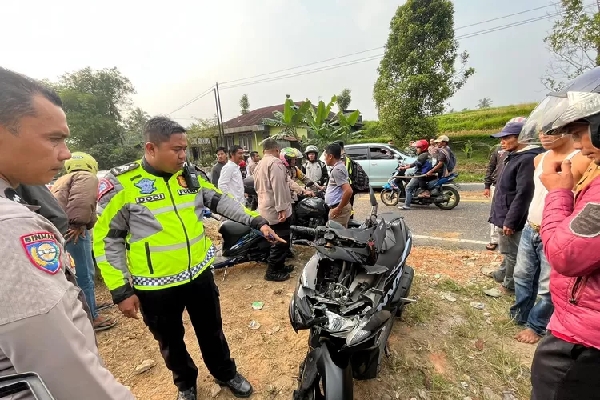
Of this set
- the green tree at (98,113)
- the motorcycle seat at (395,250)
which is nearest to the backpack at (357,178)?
the motorcycle seat at (395,250)

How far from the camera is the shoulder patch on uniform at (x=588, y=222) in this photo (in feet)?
3.03

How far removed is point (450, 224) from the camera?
545 cm

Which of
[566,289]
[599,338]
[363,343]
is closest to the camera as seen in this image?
[599,338]

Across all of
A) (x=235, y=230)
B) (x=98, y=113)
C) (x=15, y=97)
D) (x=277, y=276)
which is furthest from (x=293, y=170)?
(x=98, y=113)

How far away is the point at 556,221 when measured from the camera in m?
1.09

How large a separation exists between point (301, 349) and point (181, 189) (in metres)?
1.59

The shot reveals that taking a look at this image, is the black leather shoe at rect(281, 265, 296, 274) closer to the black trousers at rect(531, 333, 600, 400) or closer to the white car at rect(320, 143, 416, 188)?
the black trousers at rect(531, 333, 600, 400)

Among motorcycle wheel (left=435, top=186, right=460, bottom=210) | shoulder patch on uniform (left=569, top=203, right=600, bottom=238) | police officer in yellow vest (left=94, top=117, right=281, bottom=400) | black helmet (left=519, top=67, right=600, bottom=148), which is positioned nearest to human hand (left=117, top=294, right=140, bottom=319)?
police officer in yellow vest (left=94, top=117, right=281, bottom=400)

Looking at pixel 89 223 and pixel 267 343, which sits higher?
pixel 89 223

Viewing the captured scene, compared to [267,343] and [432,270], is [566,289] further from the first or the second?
[432,270]

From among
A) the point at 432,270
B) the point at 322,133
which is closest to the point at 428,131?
the point at 322,133

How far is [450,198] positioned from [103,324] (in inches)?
258

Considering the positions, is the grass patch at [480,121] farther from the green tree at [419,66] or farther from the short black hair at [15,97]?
the short black hair at [15,97]

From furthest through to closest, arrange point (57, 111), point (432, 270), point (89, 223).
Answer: point (432, 270) < point (89, 223) < point (57, 111)
